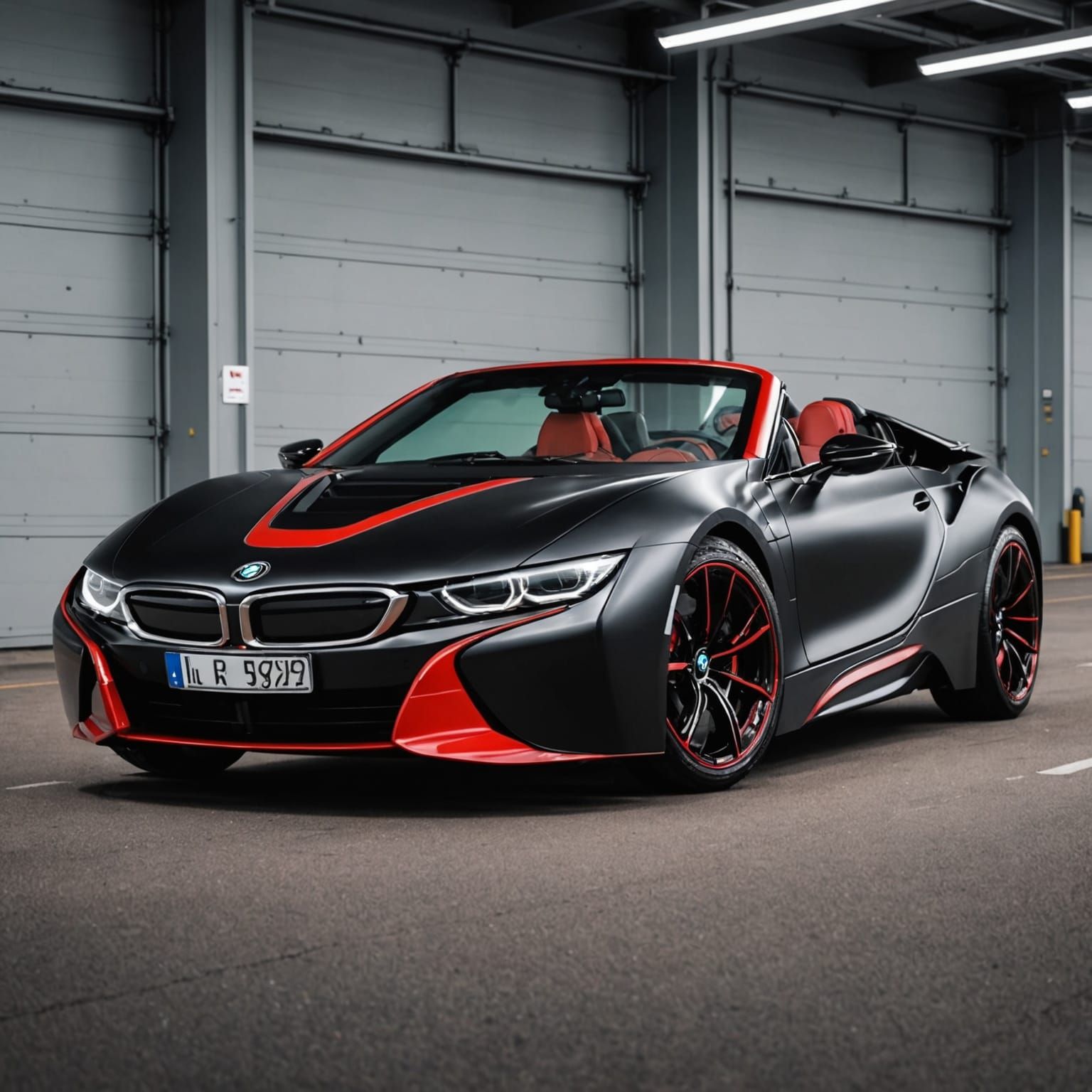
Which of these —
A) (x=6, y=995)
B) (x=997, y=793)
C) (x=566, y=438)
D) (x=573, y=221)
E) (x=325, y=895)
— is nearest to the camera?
(x=6, y=995)

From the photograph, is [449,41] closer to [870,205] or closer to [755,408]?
[870,205]

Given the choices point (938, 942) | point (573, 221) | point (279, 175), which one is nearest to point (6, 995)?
point (938, 942)

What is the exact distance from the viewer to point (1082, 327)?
22.7 meters

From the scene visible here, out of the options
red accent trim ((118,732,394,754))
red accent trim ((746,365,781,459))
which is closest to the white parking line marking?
red accent trim ((746,365,781,459))

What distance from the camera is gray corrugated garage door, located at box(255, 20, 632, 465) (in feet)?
49.7

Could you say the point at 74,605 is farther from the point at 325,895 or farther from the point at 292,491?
the point at 325,895

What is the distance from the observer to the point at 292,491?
5.41 m

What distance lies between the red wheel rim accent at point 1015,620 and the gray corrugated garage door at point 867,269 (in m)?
11.3

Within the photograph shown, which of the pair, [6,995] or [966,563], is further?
[966,563]

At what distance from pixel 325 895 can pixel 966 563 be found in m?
3.61

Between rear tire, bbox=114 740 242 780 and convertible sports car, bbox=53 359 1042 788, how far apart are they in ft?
0.04

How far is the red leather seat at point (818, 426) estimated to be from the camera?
21.4 feet

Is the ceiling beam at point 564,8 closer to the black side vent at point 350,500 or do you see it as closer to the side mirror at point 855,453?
the side mirror at point 855,453

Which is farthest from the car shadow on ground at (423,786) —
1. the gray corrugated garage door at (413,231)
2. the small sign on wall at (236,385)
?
the gray corrugated garage door at (413,231)
